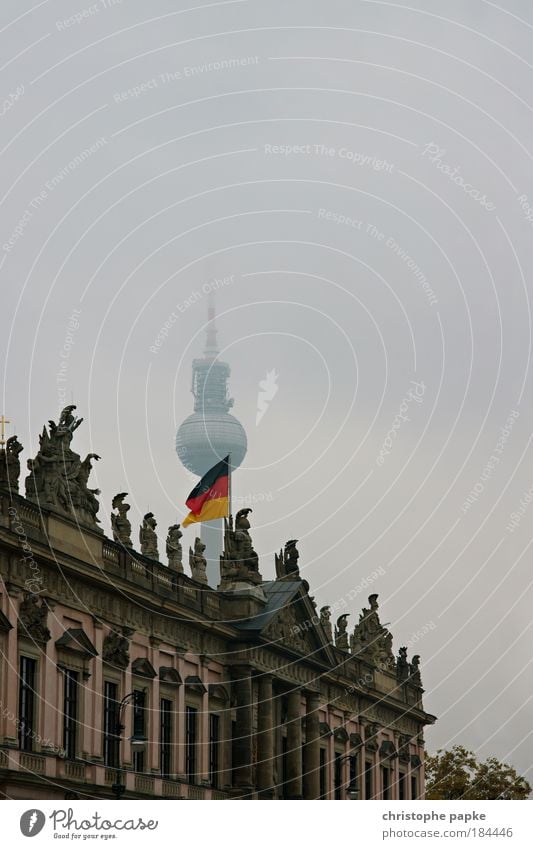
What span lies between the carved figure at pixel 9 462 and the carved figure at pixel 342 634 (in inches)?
1700

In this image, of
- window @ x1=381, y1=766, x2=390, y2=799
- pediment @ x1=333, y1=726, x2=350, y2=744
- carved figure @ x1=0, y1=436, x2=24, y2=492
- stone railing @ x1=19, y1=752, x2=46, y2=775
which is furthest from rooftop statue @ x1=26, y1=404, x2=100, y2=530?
window @ x1=381, y1=766, x2=390, y2=799

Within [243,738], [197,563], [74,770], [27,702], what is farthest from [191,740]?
[27,702]

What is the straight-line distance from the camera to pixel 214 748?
7562cm

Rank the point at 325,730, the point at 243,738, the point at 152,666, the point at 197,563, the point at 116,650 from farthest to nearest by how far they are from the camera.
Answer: the point at 325,730 → the point at 243,738 → the point at 197,563 → the point at 152,666 → the point at 116,650

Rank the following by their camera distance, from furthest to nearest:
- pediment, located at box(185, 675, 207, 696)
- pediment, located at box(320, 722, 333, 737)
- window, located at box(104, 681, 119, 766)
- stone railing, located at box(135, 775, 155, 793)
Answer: pediment, located at box(320, 722, 333, 737) < pediment, located at box(185, 675, 207, 696) < stone railing, located at box(135, 775, 155, 793) < window, located at box(104, 681, 119, 766)

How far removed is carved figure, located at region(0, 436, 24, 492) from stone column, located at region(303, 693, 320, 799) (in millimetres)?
33648

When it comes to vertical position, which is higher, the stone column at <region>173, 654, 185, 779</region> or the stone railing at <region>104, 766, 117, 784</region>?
the stone column at <region>173, 654, 185, 779</region>

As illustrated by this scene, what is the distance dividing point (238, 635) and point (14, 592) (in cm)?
2161

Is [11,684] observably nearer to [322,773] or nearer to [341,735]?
[322,773]

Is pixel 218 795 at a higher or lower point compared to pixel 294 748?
lower

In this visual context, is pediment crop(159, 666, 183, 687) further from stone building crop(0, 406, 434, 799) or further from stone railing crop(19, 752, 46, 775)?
stone railing crop(19, 752, 46, 775)

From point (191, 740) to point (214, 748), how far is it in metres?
3.07

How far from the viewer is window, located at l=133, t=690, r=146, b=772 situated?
67062 mm

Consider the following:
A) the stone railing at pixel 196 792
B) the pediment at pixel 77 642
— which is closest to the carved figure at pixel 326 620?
the stone railing at pixel 196 792
